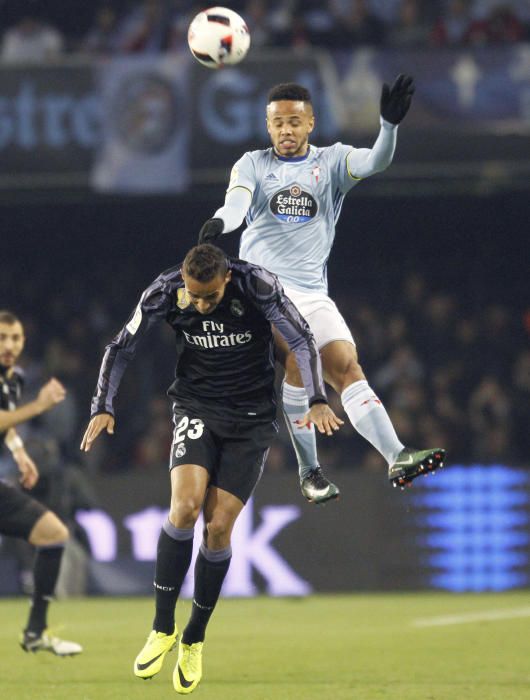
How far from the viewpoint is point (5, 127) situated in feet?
52.7

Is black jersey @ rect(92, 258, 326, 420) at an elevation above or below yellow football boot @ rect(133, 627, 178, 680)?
above

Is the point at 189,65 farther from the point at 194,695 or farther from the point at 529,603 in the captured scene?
the point at 194,695

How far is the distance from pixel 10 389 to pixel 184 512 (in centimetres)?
257

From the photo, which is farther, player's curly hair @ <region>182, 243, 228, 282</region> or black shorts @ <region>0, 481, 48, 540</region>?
black shorts @ <region>0, 481, 48, 540</region>

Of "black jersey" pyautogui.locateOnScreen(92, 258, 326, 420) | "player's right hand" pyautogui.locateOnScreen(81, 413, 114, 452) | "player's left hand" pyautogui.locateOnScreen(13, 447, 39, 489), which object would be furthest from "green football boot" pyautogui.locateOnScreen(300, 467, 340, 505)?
"player's left hand" pyautogui.locateOnScreen(13, 447, 39, 489)

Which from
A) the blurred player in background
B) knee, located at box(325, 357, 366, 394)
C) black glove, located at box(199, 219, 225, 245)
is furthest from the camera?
the blurred player in background

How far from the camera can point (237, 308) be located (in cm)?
A: 727

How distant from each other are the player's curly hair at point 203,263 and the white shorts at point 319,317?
824mm

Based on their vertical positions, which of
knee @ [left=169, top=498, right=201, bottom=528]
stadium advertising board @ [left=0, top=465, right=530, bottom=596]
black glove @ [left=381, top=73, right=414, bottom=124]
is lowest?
stadium advertising board @ [left=0, top=465, right=530, bottom=596]

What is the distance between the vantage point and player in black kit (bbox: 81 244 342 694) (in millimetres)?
7129

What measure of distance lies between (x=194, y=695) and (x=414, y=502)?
6.34m

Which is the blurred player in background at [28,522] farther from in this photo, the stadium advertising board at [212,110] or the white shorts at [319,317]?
the stadium advertising board at [212,110]

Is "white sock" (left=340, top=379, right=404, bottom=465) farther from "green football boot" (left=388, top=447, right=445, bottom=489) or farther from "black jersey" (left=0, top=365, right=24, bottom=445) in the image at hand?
"black jersey" (left=0, top=365, right=24, bottom=445)

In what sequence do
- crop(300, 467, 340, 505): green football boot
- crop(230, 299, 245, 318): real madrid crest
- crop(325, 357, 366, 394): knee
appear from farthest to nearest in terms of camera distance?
crop(325, 357, 366, 394): knee, crop(300, 467, 340, 505): green football boot, crop(230, 299, 245, 318): real madrid crest
